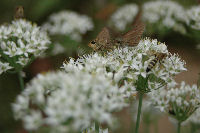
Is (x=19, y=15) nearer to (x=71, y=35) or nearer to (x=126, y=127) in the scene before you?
(x=71, y=35)

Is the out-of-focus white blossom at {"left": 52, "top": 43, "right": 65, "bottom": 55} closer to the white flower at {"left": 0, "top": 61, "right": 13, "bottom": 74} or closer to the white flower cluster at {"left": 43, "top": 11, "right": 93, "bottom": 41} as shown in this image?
the white flower cluster at {"left": 43, "top": 11, "right": 93, "bottom": 41}

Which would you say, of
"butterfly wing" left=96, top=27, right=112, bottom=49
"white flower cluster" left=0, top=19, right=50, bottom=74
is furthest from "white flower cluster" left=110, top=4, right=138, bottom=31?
"white flower cluster" left=0, top=19, right=50, bottom=74

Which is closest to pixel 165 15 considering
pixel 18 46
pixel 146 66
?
pixel 146 66

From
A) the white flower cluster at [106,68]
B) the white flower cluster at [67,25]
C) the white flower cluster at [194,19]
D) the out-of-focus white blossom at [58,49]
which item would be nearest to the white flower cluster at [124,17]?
the white flower cluster at [67,25]

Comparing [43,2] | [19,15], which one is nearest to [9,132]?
[19,15]

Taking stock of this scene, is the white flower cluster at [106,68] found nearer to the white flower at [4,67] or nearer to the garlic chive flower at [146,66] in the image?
the garlic chive flower at [146,66]

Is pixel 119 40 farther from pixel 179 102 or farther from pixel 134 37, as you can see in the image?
pixel 179 102
